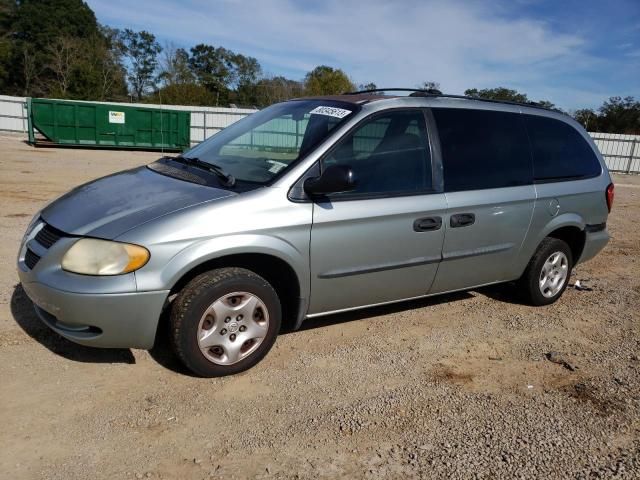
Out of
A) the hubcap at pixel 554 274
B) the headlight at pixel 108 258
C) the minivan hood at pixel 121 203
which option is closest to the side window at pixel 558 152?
the hubcap at pixel 554 274

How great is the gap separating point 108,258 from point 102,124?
69.6 feet

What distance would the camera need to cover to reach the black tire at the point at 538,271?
189 inches

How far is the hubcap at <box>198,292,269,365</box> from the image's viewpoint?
3.21 metres

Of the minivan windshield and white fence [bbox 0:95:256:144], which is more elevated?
white fence [bbox 0:95:256:144]

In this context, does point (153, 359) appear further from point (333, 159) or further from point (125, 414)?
point (333, 159)

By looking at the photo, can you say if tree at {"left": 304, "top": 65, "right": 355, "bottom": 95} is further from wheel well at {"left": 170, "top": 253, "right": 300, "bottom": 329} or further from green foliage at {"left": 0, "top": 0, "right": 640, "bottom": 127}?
wheel well at {"left": 170, "top": 253, "right": 300, "bottom": 329}

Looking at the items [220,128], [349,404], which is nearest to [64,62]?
[220,128]

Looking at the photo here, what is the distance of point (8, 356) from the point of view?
3.43 m

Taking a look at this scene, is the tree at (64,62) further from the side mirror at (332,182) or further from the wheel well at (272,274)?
the side mirror at (332,182)

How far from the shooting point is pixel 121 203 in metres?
3.28

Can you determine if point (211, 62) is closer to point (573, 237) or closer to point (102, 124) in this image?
point (102, 124)

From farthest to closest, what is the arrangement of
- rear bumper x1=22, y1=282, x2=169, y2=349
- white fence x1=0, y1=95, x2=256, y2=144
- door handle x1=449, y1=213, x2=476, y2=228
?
white fence x1=0, y1=95, x2=256, y2=144
door handle x1=449, y1=213, x2=476, y2=228
rear bumper x1=22, y1=282, x2=169, y2=349

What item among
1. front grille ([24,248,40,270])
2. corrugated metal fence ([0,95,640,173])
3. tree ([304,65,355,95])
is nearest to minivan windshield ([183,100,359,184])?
front grille ([24,248,40,270])

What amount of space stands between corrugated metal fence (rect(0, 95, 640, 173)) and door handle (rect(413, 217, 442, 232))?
75.2 feet
